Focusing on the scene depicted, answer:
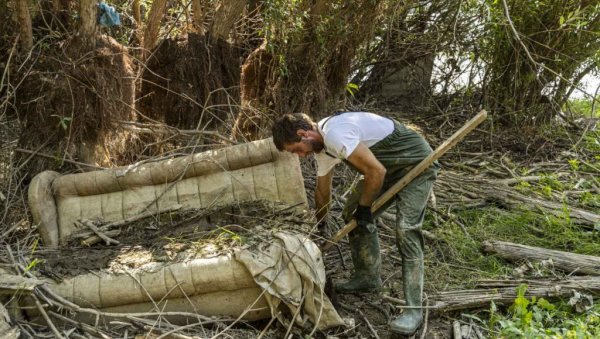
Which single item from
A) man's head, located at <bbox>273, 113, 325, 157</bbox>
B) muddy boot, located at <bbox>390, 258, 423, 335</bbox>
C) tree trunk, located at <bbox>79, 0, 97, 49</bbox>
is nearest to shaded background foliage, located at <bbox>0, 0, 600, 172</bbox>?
tree trunk, located at <bbox>79, 0, 97, 49</bbox>

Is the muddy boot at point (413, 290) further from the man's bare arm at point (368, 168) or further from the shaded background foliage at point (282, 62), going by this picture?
the shaded background foliage at point (282, 62)

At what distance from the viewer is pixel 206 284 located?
3.95 metres

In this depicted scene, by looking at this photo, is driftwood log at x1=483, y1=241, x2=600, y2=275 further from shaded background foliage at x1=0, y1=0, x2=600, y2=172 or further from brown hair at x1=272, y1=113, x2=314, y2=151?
brown hair at x1=272, y1=113, x2=314, y2=151

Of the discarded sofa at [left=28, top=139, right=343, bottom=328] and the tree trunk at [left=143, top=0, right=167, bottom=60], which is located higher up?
the tree trunk at [left=143, top=0, right=167, bottom=60]

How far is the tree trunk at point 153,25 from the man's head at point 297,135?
7.13 ft

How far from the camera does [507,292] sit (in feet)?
14.4

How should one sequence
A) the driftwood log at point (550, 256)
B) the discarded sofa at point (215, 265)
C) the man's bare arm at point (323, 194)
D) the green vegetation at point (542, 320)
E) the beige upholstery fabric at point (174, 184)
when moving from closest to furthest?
the green vegetation at point (542, 320)
the discarded sofa at point (215, 265)
the man's bare arm at point (323, 194)
the driftwood log at point (550, 256)
the beige upholstery fabric at point (174, 184)

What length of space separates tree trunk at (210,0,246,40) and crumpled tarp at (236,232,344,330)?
2600 mm

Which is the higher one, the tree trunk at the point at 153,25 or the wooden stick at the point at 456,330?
the tree trunk at the point at 153,25

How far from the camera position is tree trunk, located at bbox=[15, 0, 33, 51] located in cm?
489

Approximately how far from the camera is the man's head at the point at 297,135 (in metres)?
4.08

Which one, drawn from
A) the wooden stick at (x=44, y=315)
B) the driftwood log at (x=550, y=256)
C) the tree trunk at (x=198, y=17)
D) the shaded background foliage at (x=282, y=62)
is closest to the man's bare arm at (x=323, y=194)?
the driftwood log at (x=550, y=256)

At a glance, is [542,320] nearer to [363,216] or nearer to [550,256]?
[550,256]

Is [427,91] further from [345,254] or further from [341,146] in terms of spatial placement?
[341,146]
